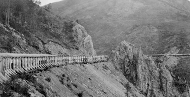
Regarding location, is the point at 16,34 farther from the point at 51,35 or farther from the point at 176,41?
the point at 176,41

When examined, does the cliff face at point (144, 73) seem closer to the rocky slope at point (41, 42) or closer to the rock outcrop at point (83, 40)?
the rocky slope at point (41, 42)

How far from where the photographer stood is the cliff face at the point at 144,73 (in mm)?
69500

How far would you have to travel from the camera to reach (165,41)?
12244 cm

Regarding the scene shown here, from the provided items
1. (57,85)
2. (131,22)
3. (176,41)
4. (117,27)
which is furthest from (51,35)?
(131,22)

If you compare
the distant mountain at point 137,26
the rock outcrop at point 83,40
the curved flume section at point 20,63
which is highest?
the curved flume section at point 20,63

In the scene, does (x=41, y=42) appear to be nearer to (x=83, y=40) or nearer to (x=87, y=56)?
(x=87, y=56)

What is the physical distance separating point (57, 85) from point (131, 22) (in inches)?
5585

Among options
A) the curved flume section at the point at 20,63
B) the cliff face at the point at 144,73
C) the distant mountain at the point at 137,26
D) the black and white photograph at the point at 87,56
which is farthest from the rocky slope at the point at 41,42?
the distant mountain at the point at 137,26

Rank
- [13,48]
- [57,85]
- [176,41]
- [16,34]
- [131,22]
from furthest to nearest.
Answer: [131,22], [176,41], [16,34], [13,48], [57,85]

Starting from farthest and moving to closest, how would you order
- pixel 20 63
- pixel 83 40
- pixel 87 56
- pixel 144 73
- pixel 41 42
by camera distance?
pixel 83 40 → pixel 144 73 → pixel 41 42 → pixel 87 56 → pixel 20 63

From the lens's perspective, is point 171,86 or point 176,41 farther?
point 176,41

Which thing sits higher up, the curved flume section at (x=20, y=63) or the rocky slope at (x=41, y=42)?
the curved flume section at (x=20, y=63)

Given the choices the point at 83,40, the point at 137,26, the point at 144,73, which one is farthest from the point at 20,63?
the point at 137,26

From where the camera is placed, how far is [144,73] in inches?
2874
